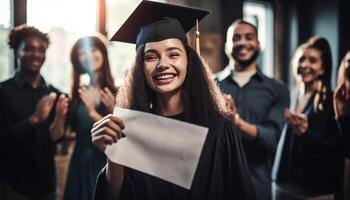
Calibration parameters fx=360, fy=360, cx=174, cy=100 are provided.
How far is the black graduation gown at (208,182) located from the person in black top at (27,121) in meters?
0.68

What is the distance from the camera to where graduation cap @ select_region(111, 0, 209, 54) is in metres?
0.96

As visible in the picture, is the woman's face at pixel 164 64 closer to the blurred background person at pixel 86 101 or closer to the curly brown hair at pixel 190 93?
the curly brown hair at pixel 190 93

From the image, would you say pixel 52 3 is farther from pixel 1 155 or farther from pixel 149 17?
pixel 1 155

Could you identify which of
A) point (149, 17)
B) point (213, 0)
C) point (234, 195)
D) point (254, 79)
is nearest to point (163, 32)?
point (149, 17)

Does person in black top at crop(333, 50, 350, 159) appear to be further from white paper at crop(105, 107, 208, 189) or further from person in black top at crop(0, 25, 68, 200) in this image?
person in black top at crop(0, 25, 68, 200)

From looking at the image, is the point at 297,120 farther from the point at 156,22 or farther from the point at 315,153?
the point at 156,22

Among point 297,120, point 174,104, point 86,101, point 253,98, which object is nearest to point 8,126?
point 86,101

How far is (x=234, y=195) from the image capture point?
3.06ft

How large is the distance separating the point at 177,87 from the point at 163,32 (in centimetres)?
15

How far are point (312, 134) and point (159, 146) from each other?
3.69 feet

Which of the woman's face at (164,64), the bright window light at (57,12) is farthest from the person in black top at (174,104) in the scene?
the bright window light at (57,12)

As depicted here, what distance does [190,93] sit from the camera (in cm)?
99

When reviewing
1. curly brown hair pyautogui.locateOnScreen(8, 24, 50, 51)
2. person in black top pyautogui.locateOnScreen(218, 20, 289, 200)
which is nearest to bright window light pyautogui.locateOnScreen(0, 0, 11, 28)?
curly brown hair pyautogui.locateOnScreen(8, 24, 50, 51)

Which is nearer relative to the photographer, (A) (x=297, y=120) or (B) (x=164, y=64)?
(B) (x=164, y=64)
